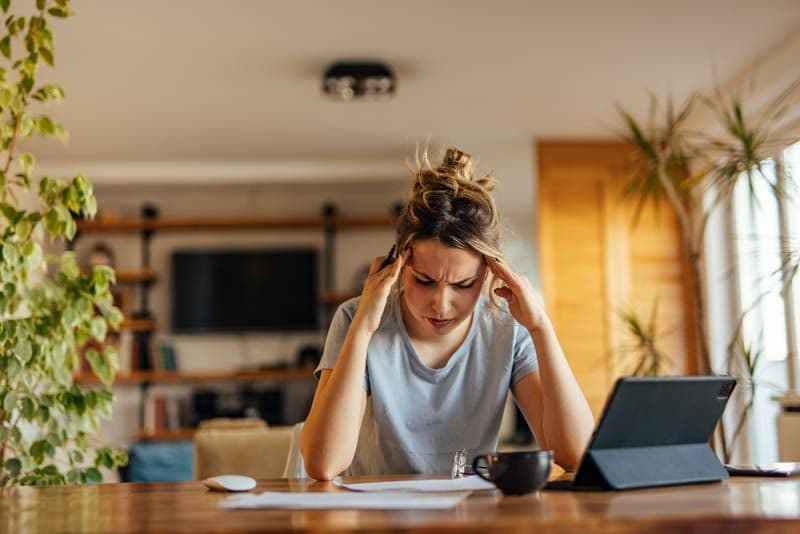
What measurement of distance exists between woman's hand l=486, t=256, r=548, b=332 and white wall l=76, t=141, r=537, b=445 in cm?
520

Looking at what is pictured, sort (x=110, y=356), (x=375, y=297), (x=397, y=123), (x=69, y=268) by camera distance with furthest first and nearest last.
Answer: (x=397, y=123) → (x=110, y=356) → (x=69, y=268) → (x=375, y=297)

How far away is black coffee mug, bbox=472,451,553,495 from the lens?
4.12 feet

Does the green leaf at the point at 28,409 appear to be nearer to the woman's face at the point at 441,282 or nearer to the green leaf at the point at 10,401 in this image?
the green leaf at the point at 10,401

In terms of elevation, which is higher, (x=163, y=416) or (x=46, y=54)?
(x=46, y=54)

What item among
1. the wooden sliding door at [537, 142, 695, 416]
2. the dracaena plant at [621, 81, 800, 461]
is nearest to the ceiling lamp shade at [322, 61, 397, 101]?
the dracaena plant at [621, 81, 800, 461]

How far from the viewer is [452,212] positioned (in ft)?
5.82

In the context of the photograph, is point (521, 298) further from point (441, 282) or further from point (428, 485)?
point (428, 485)

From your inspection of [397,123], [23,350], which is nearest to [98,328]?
[23,350]

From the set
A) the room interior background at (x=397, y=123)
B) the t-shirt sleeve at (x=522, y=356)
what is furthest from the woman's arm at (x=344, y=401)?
the room interior background at (x=397, y=123)

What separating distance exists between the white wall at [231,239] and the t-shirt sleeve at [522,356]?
5072 mm

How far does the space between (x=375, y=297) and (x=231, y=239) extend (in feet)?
18.2

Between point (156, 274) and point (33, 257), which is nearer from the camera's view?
point (33, 257)

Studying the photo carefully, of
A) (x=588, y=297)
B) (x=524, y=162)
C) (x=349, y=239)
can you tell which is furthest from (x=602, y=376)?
(x=349, y=239)

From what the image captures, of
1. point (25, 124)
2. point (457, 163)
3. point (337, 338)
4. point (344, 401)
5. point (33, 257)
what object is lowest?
point (344, 401)
